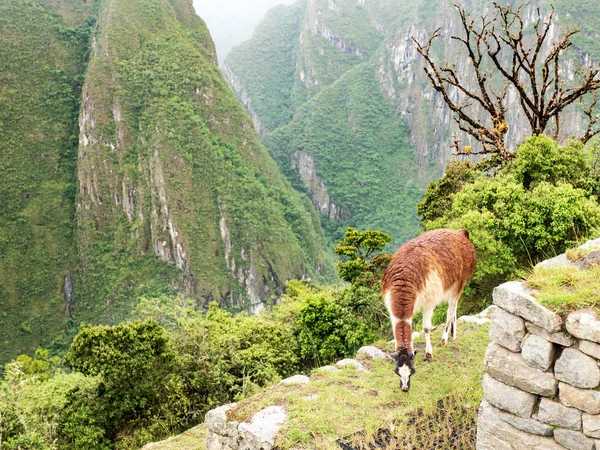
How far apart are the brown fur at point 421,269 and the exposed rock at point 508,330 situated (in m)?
1.40

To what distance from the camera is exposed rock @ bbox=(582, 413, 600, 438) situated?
9.04 feet

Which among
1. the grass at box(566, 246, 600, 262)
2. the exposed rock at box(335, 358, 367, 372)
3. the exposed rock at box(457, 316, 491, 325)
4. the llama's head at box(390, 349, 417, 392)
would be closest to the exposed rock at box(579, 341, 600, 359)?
the grass at box(566, 246, 600, 262)

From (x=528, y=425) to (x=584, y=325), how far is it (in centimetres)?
82

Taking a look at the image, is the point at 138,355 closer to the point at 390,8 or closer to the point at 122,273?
the point at 122,273

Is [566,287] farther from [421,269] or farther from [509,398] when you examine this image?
[421,269]

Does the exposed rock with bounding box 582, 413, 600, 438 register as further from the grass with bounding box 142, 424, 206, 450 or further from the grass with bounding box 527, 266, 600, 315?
the grass with bounding box 142, 424, 206, 450

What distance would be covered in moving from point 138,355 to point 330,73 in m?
137

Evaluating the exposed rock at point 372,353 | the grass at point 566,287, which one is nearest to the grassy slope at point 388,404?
the exposed rock at point 372,353

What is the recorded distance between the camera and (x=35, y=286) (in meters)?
54.7

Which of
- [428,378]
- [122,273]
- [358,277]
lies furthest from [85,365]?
[122,273]

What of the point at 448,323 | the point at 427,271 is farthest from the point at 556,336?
the point at 448,323

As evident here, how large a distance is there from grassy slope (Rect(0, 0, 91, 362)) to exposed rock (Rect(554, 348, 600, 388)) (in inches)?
2150

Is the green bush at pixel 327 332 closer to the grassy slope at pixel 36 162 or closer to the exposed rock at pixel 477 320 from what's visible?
the exposed rock at pixel 477 320

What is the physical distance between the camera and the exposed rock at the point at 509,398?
305 centimetres
